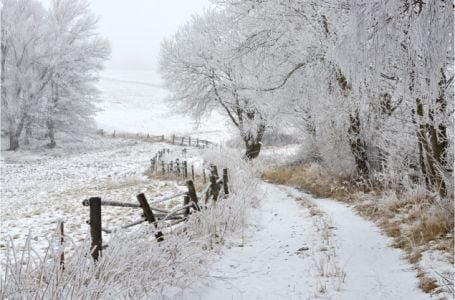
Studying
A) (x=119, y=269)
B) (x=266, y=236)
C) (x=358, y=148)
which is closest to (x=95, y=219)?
(x=119, y=269)

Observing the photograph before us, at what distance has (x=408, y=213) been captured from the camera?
7.96 meters

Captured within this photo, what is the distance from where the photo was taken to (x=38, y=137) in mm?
32031

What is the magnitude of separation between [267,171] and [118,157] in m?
14.3

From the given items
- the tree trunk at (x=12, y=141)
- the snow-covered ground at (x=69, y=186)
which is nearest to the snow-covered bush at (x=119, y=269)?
the snow-covered ground at (x=69, y=186)

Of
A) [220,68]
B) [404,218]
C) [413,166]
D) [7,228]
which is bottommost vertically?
[7,228]

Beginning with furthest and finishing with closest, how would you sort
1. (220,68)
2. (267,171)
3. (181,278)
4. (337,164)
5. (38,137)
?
(38,137) → (220,68) → (267,171) → (337,164) → (181,278)

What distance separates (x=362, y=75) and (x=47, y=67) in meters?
31.4

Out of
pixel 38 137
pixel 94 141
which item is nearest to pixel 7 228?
pixel 38 137

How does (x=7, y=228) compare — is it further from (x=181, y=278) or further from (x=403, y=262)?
(x=403, y=262)

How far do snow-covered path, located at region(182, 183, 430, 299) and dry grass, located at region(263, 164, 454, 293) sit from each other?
0.23 metres

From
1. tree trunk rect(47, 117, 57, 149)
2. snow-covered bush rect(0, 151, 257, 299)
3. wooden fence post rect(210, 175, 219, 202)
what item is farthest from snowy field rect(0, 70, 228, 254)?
wooden fence post rect(210, 175, 219, 202)

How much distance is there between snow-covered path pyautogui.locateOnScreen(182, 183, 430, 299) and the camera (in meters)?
5.11

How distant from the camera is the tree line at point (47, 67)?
98.3ft

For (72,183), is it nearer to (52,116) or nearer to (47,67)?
(52,116)
